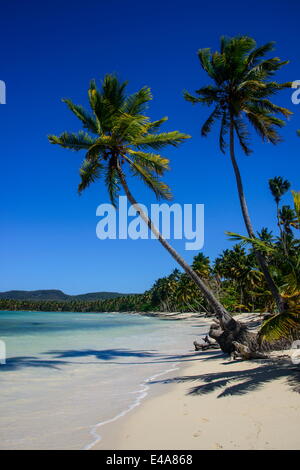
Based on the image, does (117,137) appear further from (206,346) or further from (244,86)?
(206,346)

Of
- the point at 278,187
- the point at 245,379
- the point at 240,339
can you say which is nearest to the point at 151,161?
the point at 240,339

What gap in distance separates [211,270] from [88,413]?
205 ft

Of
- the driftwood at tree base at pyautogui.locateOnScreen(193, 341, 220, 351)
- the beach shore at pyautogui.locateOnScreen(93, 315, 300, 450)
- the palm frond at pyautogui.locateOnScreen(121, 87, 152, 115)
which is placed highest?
the palm frond at pyautogui.locateOnScreen(121, 87, 152, 115)

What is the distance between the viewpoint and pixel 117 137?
12.0 meters

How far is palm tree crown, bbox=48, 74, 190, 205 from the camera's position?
461 inches

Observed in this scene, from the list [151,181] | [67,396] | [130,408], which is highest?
[151,181]

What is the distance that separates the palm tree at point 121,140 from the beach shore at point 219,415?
4.74m

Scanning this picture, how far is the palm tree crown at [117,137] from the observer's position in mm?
11719

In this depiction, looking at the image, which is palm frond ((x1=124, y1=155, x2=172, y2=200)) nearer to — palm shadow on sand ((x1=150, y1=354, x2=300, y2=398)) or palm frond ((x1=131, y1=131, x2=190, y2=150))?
palm frond ((x1=131, y1=131, x2=190, y2=150))

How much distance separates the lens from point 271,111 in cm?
1245

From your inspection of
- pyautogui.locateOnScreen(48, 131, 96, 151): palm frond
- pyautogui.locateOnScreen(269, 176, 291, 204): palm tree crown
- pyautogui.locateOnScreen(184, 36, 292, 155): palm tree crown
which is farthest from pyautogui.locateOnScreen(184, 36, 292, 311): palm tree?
pyautogui.locateOnScreen(269, 176, 291, 204): palm tree crown

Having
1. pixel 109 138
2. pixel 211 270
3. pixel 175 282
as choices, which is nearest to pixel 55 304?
pixel 175 282

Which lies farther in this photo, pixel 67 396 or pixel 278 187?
pixel 278 187

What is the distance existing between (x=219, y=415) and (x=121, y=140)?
32.4ft
